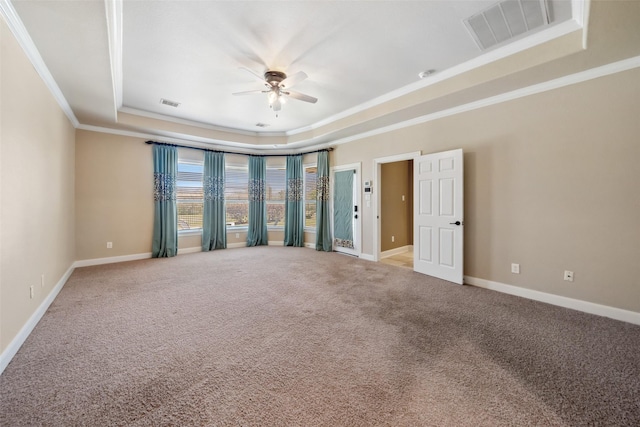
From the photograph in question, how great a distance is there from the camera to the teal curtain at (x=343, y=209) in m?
5.82

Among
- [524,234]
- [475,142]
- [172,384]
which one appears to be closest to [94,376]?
[172,384]

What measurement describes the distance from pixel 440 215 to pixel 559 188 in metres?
1.42

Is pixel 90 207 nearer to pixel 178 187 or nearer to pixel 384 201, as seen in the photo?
pixel 178 187

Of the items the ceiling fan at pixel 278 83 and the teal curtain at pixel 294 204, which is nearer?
the ceiling fan at pixel 278 83

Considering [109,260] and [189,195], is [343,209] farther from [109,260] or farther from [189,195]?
[109,260]

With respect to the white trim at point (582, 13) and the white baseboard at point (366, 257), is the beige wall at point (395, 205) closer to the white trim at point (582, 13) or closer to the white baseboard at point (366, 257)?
the white baseboard at point (366, 257)

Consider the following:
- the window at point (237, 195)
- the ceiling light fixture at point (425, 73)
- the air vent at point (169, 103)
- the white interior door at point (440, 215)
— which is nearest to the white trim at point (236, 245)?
the window at point (237, 195)

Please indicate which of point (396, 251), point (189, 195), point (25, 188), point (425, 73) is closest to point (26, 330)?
point (25, 188)

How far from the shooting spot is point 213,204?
6.25 m

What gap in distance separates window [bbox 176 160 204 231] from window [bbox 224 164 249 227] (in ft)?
2.19

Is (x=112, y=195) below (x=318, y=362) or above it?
above

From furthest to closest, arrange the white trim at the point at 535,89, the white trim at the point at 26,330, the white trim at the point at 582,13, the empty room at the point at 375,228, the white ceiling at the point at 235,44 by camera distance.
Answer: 1. the white trim at the point at 535,89
2. the white ceiling at the point at 235,44
3. the white trim at the point at 582,13
4. the white trim at the point at 26,330
5. the empty room at the point at 375,228

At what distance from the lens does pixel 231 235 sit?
670cm

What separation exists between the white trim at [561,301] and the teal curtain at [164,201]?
5810 mm
